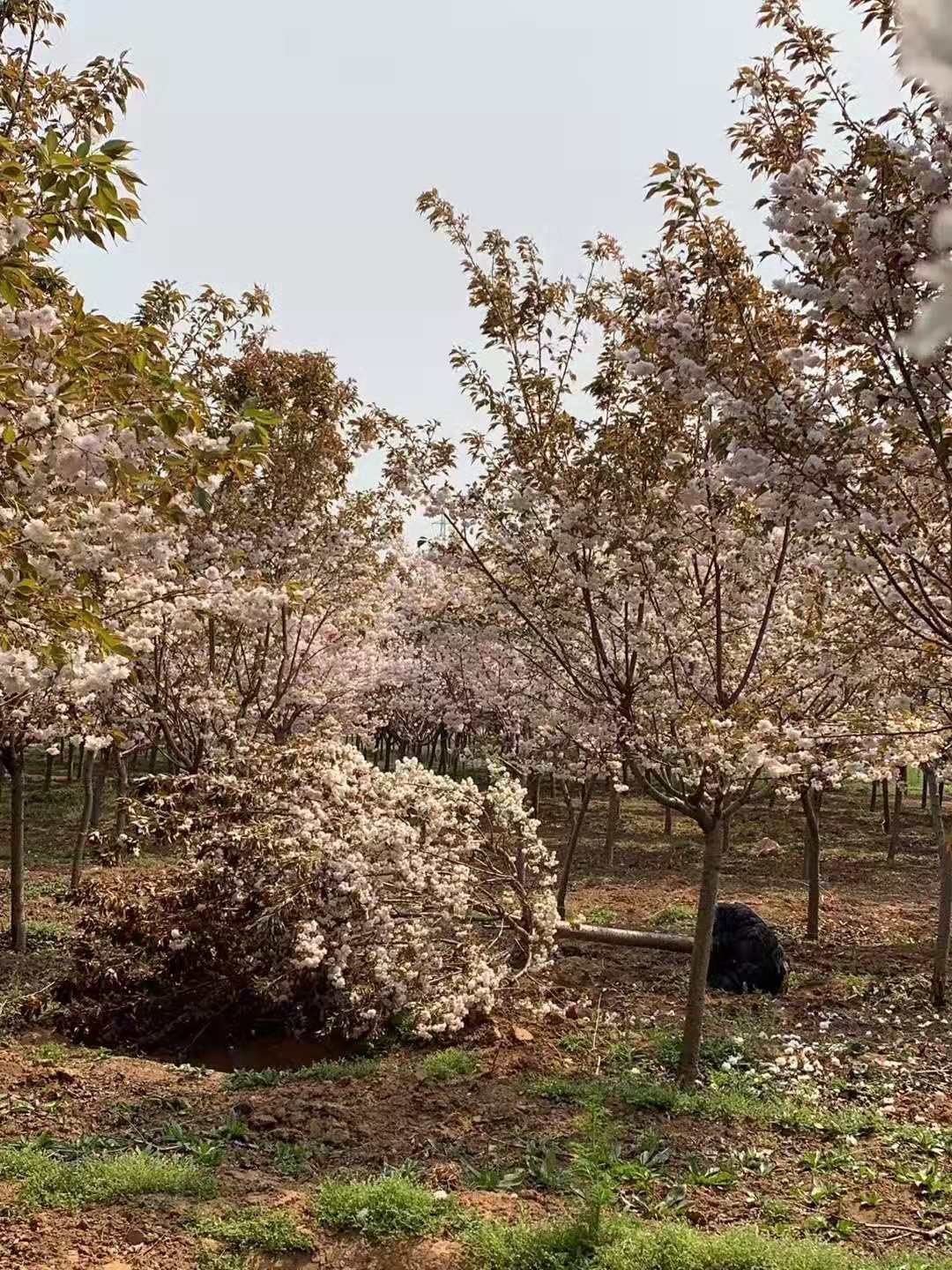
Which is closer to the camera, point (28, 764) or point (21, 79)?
point (21, 79)

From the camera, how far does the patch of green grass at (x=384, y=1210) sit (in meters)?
4.87

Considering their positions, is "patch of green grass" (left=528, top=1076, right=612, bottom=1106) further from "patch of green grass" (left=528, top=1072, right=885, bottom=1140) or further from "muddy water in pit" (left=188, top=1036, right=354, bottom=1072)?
"muddy water in pit" (left=188, top=1036, right=354, bottom=1072)

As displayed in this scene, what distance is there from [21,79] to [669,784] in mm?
6650

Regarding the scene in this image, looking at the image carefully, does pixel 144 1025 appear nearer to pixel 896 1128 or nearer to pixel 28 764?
pixel 896 1128

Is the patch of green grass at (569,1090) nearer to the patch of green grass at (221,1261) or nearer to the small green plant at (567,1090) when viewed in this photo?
the small green plant at (567,1090)

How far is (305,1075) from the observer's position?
753 centimetres

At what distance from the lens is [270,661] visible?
1546cm

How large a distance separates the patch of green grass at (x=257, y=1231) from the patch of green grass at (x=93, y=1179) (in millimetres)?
342

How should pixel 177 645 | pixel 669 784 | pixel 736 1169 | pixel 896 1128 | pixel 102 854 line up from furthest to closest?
pixel 177 645 < pixel 102 854 < pixel 669 784 < pixel 896 1128 < pixel 736 1169

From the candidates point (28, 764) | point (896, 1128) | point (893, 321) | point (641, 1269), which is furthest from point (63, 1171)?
point (28, 764)

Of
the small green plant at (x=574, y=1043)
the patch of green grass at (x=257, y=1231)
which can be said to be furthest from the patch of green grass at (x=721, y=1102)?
the patch of green grass at (x=257, y=1231)

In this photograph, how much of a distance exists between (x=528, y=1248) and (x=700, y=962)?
Answer: 127 inches

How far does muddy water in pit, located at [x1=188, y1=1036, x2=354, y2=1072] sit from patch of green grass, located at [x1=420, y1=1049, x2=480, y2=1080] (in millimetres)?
1132

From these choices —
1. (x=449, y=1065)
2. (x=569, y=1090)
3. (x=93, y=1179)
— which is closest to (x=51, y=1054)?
(x=93, y=1179)
